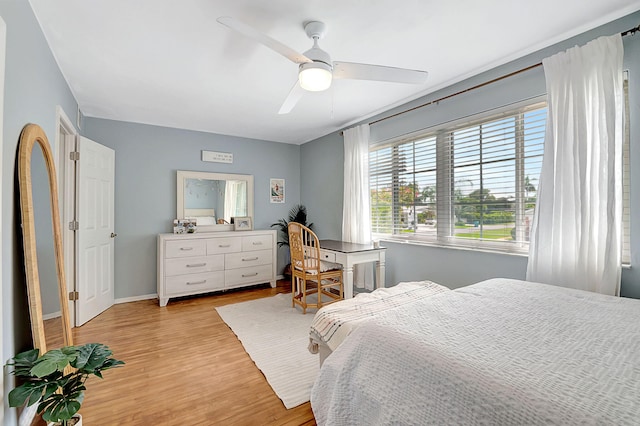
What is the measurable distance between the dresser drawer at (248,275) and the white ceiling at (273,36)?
2.29 metres

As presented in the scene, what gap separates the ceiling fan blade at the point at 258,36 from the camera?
1.46 metres

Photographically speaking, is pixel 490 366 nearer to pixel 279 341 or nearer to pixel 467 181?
pixel 279 341

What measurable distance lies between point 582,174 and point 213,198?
4197mm

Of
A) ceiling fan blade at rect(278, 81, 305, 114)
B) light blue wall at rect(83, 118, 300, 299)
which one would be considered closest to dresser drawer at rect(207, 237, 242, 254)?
light blue wall at rect(83, 118, 300, 299)

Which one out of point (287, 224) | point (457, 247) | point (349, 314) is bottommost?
point (349, 314)

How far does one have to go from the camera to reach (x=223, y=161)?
458 cm

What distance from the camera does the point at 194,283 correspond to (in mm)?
3926

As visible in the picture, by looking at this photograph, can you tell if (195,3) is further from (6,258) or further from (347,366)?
(347,366)

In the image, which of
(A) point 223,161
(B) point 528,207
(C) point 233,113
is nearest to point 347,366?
(B) point 528,207

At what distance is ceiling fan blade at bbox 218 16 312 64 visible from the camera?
1.46 metres

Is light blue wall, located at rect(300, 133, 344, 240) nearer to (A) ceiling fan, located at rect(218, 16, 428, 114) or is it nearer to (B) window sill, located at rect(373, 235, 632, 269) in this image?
(B) window sill, located at rect(373, 235, 632, 269)

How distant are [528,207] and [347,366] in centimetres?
202

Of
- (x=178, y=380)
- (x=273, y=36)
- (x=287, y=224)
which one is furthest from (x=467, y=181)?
(x=287, y=224)

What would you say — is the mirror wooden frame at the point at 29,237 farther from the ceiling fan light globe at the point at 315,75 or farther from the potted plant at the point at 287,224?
the potted plant at the point at 287,224
